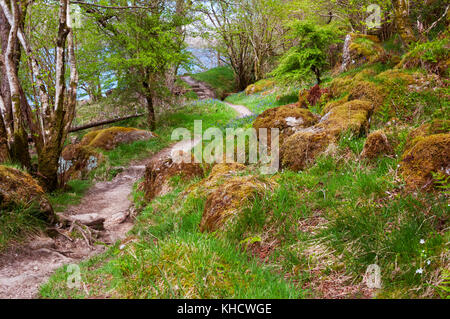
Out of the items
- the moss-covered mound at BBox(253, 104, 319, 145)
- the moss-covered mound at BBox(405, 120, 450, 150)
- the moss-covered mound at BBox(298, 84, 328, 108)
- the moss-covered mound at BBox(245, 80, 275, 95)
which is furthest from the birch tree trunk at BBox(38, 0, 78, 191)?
the moss-covered mound at BBox(245, 80, 275, 95)

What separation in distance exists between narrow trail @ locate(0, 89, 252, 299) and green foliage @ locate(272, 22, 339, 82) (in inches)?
354

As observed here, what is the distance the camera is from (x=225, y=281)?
7.93 ft

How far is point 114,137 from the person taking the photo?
13.6m

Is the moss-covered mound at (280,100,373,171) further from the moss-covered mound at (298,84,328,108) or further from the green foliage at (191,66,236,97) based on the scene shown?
the green foliage at (191,66,236,97)

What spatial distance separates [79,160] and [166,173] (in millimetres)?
6240

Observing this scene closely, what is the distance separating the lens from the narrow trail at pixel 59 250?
11.9ft

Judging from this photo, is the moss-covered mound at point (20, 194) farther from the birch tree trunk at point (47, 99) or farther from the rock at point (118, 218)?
the birch tree trunk at point (47, 99)

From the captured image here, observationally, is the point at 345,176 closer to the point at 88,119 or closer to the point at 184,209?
the point at 184,209

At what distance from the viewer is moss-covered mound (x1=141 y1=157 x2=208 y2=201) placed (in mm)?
7093

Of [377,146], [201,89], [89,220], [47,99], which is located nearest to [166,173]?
[89,220]

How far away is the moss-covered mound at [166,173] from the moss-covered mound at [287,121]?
184 cm

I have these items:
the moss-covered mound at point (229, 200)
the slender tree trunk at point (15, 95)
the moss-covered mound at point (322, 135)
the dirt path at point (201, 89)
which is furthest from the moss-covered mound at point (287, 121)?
the dirt path at point (201, 89)

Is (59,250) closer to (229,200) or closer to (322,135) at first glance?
(229,200)

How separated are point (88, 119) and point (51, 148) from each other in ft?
35.7
